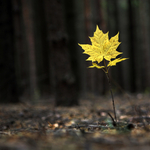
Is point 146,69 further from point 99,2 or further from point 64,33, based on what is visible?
point 64,33

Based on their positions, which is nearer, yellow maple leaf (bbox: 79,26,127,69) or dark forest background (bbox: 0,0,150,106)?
yellow maple leaf (bbox: 79,26,127,69)

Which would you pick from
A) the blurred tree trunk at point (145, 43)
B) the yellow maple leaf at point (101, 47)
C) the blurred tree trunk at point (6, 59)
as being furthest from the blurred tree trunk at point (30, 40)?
the yellow maple leaf at point (101, 47)

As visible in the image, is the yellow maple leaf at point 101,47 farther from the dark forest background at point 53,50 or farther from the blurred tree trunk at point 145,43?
the blurred tree trunk at point 145,43

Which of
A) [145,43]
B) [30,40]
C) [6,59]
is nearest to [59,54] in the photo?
[6,59]

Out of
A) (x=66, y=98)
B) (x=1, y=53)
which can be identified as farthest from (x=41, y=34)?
(x=66, y=98)

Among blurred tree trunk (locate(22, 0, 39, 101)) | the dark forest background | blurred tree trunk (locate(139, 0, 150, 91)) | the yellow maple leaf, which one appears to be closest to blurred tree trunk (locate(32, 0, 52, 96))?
the dark forest background

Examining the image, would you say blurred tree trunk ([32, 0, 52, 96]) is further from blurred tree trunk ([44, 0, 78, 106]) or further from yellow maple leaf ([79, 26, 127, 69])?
yellow maple leaf ([79, 26, 127, 69])

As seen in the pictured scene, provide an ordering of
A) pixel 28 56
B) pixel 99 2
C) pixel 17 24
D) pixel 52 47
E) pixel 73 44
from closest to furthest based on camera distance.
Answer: pixel 52 47 → pixel 17 24 → pixel 99 2 → pixel 73 44 → pixel 28 56

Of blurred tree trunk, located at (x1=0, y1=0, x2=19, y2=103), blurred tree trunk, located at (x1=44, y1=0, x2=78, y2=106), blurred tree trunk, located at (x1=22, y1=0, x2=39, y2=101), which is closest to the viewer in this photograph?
blurred tree trunk, located at (x1=44, y1=0, x2=78, y2=106)
